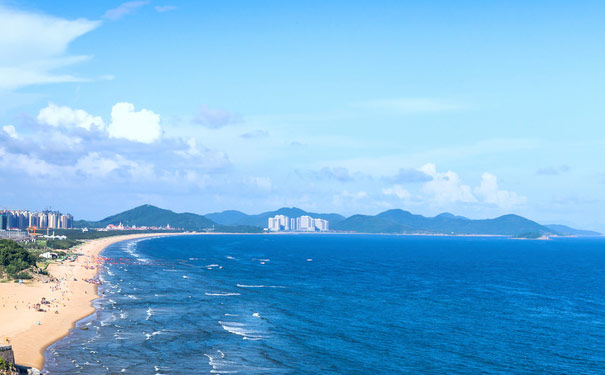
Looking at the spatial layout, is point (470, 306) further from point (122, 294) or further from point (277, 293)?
point (122, 294)

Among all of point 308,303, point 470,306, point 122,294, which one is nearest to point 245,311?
point 308,303

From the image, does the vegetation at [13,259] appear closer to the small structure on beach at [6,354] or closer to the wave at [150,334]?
the wave at [150,334]

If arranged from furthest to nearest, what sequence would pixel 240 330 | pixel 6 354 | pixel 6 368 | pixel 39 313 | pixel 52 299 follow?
pixel 52 299, pixel 39 313, pixel 240 330, pixel 6 354, pixel 6 368

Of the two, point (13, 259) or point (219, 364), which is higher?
point (13, 259)

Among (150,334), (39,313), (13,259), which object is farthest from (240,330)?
(13,259)

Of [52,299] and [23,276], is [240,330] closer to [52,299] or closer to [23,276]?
[52,299]

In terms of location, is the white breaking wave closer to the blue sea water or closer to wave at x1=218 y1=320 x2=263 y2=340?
the blue sea water
